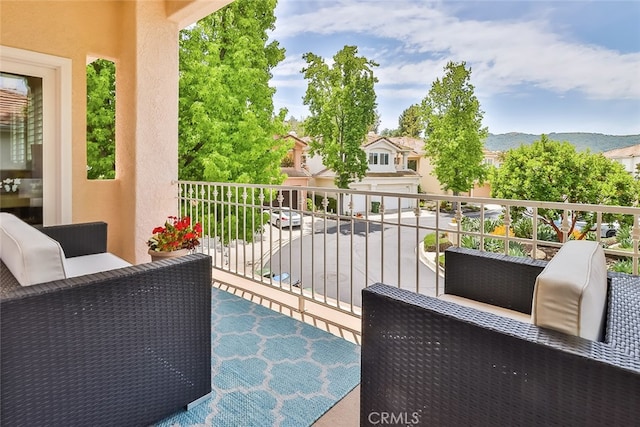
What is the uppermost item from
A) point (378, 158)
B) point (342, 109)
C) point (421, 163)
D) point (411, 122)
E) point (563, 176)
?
point (342, 109)

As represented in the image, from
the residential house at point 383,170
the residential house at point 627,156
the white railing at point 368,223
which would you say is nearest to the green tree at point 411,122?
the residential house at point 383,170

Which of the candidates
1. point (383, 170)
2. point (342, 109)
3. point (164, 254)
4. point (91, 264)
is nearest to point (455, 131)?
point (383, 170)

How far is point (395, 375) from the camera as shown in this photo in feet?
3.73

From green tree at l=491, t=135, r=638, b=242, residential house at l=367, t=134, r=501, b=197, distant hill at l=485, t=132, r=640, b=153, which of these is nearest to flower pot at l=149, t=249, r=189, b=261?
green tree at l=491, t=135, r=638, b=242

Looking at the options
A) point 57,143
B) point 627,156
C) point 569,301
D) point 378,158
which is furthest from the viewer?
point 378,158

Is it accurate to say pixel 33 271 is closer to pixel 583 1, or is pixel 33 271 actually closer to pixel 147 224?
pixel 147 224

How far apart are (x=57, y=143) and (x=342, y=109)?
12.7 meters

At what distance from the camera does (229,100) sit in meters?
8.75

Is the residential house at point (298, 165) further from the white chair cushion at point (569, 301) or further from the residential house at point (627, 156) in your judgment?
the white chair cushion at point (569, 301)

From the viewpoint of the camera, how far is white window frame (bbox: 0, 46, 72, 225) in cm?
344

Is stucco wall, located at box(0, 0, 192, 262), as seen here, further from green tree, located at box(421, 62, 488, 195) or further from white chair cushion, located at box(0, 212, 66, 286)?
green tree, located at box(421, 62, 488, 195)

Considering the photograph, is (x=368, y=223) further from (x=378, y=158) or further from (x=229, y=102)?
(x=378, y=158)

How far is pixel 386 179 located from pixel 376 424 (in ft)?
48.4

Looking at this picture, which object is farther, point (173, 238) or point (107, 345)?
point (173, 238)
